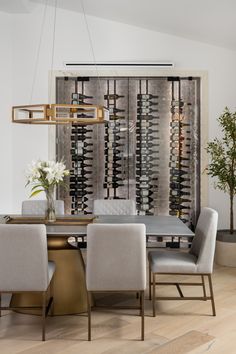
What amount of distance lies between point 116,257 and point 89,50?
367cm

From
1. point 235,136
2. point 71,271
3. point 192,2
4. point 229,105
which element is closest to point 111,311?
point 71,271

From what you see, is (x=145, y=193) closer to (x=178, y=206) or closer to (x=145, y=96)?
(x=178, y=206)

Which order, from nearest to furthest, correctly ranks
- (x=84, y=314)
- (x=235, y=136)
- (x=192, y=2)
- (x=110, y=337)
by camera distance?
1. (x=110, y=337)
2. (x=84, y=314)
3. (x=192, y=2)
4. (x=235, y=136)

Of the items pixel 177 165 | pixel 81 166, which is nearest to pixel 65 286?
pixel 81 166

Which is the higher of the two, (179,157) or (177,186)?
(179,157)

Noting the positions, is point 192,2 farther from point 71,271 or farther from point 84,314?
point 84,314

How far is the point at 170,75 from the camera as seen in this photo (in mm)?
6145

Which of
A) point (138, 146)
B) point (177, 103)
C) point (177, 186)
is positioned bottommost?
point (177, 186)

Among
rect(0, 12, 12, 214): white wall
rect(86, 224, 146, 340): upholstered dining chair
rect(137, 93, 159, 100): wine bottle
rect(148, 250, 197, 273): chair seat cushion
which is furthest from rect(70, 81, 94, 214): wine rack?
rect(86, 224, 146, 340): upholstered dining chair

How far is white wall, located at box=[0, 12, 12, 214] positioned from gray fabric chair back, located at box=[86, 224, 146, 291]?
306cm

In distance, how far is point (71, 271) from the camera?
3.80 m

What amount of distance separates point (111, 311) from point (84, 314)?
241mm

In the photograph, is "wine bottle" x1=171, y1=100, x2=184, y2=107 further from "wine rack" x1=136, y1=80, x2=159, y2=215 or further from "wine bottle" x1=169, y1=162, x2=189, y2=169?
"wine bottle" x1=169, y1=162, x2=189, y2=169

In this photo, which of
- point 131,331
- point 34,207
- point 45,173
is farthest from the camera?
point 34,207
